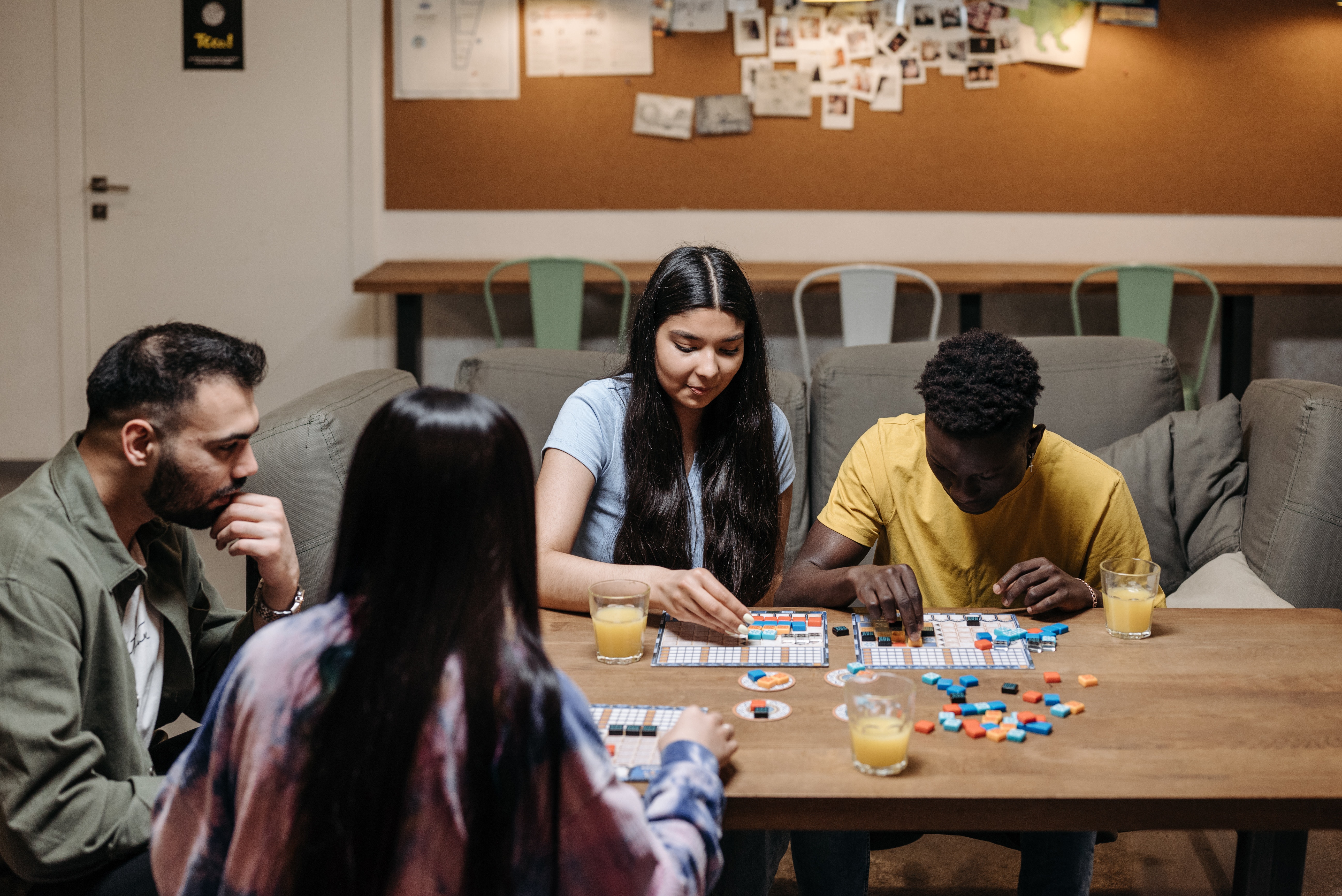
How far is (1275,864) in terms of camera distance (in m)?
1.32

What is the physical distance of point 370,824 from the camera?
2.70 ft

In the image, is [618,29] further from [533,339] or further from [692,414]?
[692,414]

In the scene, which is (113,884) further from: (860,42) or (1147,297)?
(860,42)

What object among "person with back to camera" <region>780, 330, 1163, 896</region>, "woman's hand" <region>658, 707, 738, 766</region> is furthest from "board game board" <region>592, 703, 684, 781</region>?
"person with back to camera" <region>780, 330, 1163, 896</region>

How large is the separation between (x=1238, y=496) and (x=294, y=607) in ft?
6.35

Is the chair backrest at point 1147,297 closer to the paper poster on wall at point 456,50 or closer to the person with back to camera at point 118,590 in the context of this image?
the paper poster on wall at point 456,50

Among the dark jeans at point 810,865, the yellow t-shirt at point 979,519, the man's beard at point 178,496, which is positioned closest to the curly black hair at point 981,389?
the yellow t-shirt at point 979,519

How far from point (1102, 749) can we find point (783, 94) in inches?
155

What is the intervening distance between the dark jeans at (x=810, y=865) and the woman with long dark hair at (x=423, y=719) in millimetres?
718

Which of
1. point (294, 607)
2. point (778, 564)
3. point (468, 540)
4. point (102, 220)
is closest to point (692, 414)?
point (778, 564)

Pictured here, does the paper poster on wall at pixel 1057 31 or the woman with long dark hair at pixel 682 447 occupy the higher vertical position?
the paper poster on wall at pixel 1057 31

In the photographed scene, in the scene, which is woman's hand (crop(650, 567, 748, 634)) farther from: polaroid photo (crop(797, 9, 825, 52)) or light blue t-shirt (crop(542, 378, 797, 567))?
polaroid photo (crop(797, 9, 825, 52))

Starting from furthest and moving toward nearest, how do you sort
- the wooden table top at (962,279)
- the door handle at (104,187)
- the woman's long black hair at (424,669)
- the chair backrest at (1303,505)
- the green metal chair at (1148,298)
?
the door handle at (104,187), the wooden table top at (962,279), the green metal chair at (1148,298), the chair backrest at (1303,505), the woman's long black hair at (424,669)

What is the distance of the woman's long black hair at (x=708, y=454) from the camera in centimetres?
183
